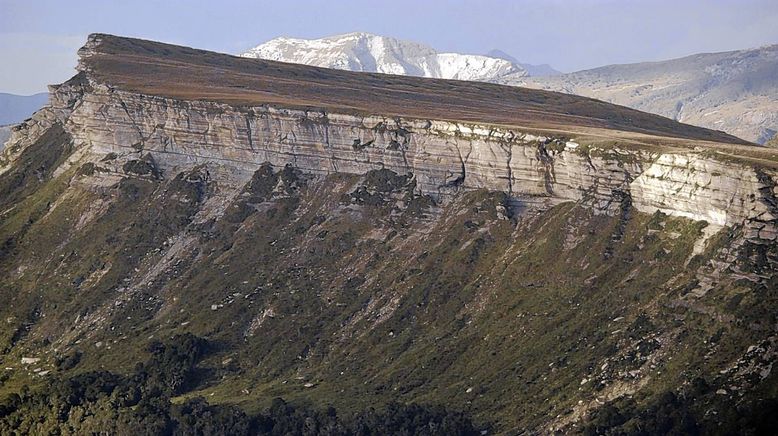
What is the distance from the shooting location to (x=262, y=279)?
154m

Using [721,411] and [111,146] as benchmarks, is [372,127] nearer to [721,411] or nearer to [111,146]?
[111,146]

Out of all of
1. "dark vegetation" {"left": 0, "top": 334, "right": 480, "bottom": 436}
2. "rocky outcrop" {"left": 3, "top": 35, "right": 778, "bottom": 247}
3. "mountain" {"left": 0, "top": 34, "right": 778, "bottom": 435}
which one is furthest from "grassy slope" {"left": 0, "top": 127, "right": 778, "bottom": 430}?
"dark vegetation" {"left": 0, "top": 334, "right": 480, "bottom": 436}

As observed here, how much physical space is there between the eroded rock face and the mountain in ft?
1.02

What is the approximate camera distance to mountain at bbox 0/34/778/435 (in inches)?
4338

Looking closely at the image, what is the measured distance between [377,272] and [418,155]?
18.3m

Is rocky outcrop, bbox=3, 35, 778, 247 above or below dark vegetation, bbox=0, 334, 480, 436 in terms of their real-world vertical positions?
above

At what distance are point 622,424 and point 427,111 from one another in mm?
87698

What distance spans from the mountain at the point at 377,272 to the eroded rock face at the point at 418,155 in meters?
0.31

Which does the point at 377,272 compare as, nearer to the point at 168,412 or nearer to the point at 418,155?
the point at 418,155

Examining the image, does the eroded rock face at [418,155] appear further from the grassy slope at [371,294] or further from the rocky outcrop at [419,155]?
the grassy slope at [371,294]

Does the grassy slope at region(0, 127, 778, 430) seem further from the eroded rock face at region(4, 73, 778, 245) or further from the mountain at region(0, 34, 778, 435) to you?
the eroded rock face at region(4, 73, 778, 245)

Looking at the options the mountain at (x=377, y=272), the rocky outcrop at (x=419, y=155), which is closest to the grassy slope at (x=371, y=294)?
the mountain at (x=377, y=272)

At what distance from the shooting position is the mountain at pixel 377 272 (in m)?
110

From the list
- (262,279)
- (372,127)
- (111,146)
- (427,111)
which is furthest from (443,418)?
(111,146)
